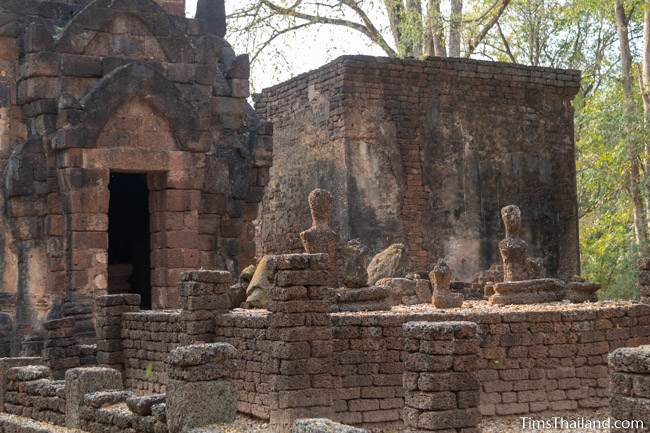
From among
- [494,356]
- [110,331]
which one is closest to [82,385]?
[110,331]

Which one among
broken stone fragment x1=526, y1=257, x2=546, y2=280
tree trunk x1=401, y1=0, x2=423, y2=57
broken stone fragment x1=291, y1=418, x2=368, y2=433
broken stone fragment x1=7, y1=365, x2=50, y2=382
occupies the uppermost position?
tree trunk x1=401, y1=0, x2=423, y2=57

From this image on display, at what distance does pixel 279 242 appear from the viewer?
21.2 m

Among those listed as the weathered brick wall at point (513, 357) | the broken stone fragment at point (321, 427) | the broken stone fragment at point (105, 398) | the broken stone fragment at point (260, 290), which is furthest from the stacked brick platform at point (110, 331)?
the broken stone fragment at point (321, 427)

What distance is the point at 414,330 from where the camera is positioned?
877 cm

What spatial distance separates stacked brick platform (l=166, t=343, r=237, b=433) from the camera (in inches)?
335

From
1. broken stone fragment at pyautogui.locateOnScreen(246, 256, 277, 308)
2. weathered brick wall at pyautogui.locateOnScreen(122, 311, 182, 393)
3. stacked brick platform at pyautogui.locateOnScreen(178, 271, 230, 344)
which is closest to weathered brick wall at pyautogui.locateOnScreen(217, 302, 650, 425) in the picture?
stacked brick platform at pyautogui.locateOnScreen(178, 271, 230, 344)

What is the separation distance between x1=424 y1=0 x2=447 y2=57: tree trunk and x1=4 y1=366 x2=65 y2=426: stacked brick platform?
15.1 m

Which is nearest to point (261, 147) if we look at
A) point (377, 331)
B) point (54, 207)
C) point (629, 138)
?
point (54, 207)

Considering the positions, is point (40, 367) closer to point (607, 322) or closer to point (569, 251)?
point (607, 322)

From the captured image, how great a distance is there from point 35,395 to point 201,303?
184 centimetres

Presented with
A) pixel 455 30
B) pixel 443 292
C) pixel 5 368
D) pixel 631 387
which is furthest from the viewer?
pixel 455 30

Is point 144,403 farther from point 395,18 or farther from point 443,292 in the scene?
point 395,18

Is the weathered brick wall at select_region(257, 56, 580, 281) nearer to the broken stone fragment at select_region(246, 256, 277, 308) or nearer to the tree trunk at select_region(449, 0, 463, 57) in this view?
the tree trunk at select_region(449, 0, 463, 57)

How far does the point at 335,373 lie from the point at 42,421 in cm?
291
